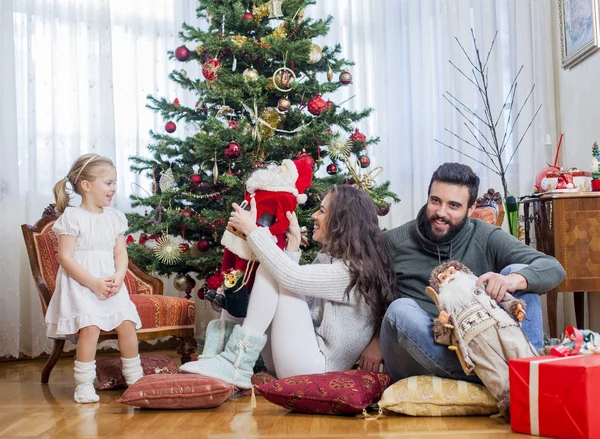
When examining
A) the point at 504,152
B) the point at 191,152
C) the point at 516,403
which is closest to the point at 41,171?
the point at 191,152

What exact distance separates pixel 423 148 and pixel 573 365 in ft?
9.68

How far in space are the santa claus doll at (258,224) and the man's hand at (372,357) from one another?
471mm

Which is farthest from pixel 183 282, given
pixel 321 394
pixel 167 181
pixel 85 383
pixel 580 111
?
pixel 580 111

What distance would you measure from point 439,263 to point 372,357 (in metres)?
0.42

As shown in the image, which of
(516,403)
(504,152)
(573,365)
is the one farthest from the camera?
(504,152)

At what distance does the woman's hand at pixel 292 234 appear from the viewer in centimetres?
281

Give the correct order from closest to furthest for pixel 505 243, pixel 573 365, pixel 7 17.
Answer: pixel 573 365
pixel 505 243
pixel 7 17

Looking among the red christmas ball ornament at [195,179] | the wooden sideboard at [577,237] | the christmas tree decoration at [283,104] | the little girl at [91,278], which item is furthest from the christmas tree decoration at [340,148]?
the little girl at [91,278]

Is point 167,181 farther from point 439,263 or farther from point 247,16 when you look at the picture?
point 439,263

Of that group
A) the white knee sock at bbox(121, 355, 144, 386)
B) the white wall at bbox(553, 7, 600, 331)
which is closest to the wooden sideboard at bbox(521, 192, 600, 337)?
the white wall at bbox(553, 7, 600, 331)

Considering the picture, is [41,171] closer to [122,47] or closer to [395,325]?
[122,47]

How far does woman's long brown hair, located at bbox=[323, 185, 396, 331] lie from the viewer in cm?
259

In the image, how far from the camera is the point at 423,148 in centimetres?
478

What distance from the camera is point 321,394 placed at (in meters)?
2.38
